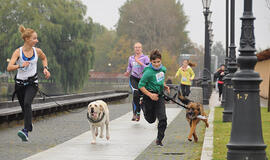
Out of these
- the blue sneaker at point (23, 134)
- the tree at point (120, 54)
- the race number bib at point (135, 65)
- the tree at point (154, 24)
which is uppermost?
the tree at point (154, 24)

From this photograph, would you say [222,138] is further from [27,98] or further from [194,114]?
[27,98]

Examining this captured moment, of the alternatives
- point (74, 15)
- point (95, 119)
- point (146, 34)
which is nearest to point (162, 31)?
point (146, 34)

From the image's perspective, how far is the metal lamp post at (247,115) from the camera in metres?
8.22

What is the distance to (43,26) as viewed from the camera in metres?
52.5

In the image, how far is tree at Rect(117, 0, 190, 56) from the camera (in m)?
100

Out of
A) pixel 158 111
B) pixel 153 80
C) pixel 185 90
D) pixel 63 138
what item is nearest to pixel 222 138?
pixel 158 111

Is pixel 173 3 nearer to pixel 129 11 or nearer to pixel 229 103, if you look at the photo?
pixel 129 11

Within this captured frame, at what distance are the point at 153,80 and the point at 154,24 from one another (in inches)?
3529

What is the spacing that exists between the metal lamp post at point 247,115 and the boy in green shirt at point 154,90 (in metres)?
2.37

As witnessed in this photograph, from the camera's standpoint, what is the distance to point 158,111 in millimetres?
10867

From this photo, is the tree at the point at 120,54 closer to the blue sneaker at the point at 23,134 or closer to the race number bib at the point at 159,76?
the blue sneaker at the point at 23,134

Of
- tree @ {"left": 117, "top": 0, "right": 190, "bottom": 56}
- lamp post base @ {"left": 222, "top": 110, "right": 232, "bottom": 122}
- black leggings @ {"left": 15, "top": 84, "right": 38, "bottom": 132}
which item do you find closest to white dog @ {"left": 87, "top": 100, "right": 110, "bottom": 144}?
black leggings @ {"left": 15, "top": 84, "right": 38, "bottom": 132}

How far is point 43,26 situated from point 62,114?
1314 inches

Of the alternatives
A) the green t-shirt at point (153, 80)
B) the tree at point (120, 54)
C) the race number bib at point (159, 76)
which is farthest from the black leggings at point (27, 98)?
the tree at point (120, 54)
